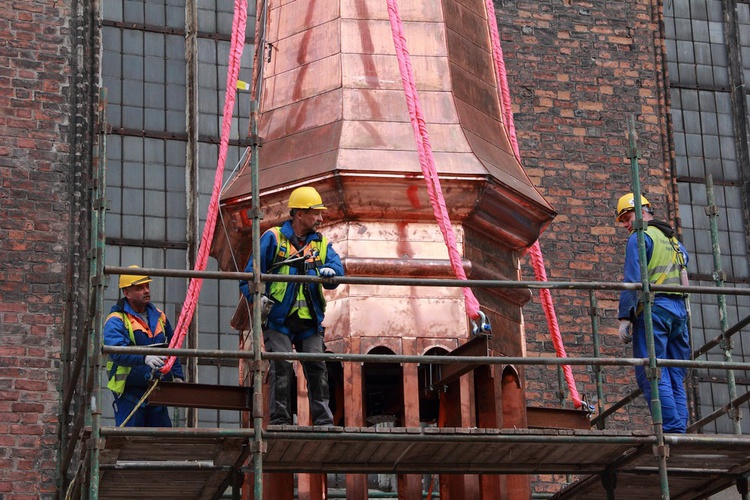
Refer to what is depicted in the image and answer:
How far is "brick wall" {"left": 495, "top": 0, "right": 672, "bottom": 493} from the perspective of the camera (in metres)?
16.9

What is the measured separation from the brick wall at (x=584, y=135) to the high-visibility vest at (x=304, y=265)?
640cm

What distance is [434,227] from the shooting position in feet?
37.2

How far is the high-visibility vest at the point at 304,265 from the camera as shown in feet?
34.0

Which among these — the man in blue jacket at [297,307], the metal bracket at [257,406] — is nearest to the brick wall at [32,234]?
the man in blue jacket at [297,307]

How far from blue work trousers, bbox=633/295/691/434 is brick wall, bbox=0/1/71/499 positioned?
20.2 ft

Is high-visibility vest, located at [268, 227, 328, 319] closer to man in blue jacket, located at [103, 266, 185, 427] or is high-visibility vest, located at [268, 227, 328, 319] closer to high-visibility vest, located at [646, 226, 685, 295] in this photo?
man in blue jacket, located at [103, 266, 185, 427]

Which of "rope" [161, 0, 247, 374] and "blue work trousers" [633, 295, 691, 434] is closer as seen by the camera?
"blue work trousers" [633, 295, 691, 434]

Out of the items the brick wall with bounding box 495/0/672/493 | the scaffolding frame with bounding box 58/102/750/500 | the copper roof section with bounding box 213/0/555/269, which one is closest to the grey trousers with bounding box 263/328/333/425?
the scaffolding frame with bounding box 58/102/750/500

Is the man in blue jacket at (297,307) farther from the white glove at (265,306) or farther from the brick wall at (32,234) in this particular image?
the brick wall at (32,234)

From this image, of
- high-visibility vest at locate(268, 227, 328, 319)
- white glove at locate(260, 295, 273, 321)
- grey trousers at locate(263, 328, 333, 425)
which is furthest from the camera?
high-visibility vest at locate(268, 227, 328, 319)

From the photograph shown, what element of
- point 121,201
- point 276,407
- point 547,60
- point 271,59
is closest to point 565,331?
point 547,60

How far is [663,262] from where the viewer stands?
1112 centimetres

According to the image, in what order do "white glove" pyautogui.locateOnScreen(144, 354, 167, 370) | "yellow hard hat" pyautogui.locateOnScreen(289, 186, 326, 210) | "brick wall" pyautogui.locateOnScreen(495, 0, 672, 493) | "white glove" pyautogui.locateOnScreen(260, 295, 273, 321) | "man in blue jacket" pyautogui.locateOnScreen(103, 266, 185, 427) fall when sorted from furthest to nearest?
"brick wall" pyautogui.locateOnScreen(495, 0, 672, 493), "man in blue jacket" pyautogui.locateOnScreen(103, 266, 185, 427), "white glove" pyautogui.locateOnScreen(144, 354, 167, 370), "yellow hard hat" pyautogui.locateOnScreen(289, 186, 326, 210), "white glove" pyautogui.locateOnScreen(260, 295, 273, 321)

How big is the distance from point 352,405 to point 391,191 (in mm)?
1560
